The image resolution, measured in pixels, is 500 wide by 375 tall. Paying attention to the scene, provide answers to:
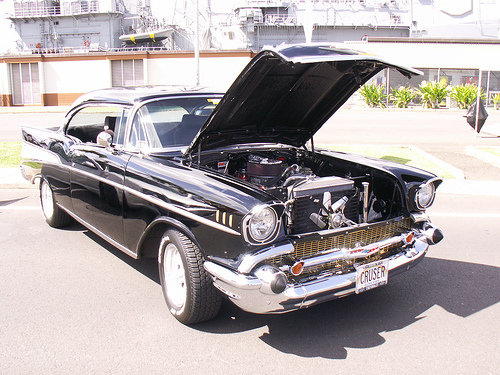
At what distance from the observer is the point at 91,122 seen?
6.53 metres

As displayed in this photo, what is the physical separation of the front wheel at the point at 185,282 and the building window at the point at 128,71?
35.3 m

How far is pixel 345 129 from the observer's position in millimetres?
17484

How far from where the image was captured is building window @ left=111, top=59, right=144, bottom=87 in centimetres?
3750

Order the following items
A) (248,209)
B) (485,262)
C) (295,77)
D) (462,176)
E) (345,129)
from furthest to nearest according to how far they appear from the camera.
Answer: (345,129) → (462,176) → (485,262) → (295,77) → (248,209)

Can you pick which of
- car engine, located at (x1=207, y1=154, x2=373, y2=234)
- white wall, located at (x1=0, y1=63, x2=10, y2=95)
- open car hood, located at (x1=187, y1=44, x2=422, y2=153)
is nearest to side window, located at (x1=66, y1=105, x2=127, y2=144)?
open car hood, located at (x1=187, y1=44, x2=422, y2=153)

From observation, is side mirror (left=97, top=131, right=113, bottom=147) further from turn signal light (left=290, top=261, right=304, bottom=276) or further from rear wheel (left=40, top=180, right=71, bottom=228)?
turn signal light (left=290, top=261, right=304, bottom=276)

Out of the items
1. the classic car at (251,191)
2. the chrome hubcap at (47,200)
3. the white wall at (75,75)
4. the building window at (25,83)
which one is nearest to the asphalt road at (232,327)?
the classic car at (251,191)

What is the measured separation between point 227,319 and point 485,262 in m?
2.90

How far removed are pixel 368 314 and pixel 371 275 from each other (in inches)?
20.9

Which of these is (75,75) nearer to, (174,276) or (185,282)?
(174,276)

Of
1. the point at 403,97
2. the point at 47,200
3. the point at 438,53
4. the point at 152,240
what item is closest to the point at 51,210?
the point at 47,200

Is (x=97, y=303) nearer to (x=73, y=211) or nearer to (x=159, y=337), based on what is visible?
(x=159, y=337)

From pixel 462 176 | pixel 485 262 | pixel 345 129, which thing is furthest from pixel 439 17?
pixel 485 262

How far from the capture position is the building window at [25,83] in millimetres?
38062
